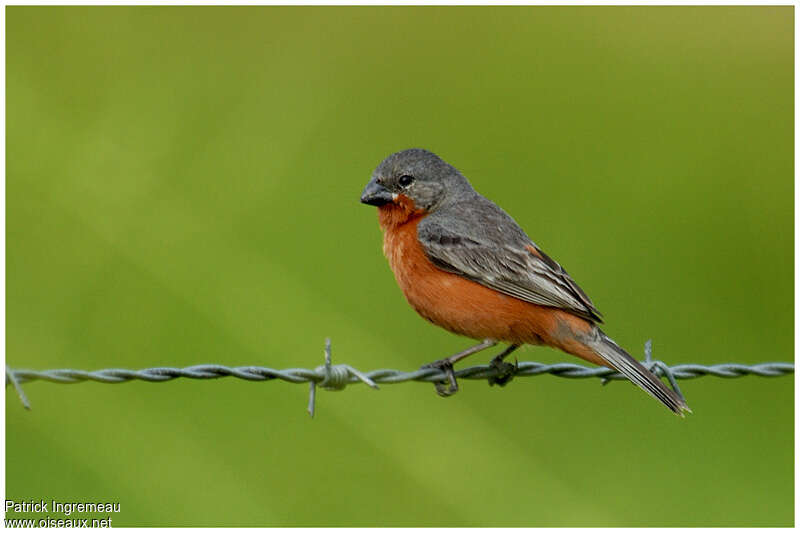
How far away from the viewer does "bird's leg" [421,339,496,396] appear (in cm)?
523

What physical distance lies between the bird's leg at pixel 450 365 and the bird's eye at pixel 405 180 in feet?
3.92

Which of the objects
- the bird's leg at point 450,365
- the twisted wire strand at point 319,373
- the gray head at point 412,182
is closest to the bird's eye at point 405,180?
the gray head at point 412,182

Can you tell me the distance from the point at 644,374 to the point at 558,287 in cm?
69

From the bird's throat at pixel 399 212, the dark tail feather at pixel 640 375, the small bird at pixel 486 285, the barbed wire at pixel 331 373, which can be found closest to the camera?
the barbed wire at pixel 331 373

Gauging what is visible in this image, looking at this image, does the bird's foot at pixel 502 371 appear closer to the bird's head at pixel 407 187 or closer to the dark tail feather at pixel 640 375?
the dark tail feather at pixel 640 375

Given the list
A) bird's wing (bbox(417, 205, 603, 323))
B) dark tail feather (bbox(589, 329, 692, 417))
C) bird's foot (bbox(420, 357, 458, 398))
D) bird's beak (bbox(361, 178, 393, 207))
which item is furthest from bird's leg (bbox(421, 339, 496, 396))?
bird's beak (bbox(361, 178, 393, 207))

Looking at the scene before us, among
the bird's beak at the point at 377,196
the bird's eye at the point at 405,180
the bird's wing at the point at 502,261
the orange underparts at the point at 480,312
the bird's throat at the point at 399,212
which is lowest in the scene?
the orange underparts at the point at 480,312

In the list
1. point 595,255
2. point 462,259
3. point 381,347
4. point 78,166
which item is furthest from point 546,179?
point 78,166

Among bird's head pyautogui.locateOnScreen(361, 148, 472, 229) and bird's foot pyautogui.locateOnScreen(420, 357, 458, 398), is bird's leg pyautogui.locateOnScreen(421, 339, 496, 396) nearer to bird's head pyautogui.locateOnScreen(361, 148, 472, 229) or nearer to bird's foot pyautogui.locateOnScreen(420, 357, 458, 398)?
bird's foot pyautogui.locateOnScreen(420, 357, 458, 398)

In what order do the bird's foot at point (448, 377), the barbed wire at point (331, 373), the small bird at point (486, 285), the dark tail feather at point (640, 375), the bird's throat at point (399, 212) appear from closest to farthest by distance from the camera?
the barbed wire at point (331, 373) < the dark tail feather at point (640, 375) < the bird's foot at point (448, 377) < the small bird at point (486, 285) < the bird's throat at point (399, 212)

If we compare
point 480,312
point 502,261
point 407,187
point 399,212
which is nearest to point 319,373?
point 480,312

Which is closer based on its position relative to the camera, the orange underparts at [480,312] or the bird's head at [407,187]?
the orange underparts at [480,312]

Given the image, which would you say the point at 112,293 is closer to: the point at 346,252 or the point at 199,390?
the point at 199,390

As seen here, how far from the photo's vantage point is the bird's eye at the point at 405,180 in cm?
627
